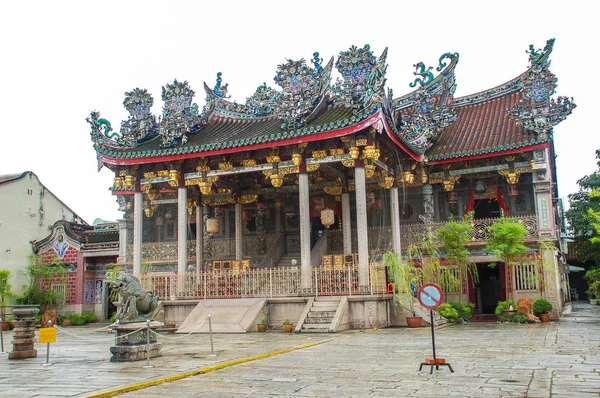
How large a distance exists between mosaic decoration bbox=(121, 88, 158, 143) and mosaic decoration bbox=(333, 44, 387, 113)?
25.2 ft

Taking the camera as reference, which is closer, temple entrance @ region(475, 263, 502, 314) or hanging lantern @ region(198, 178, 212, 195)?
hanging lantern @ region(198, 178, 212, 195)

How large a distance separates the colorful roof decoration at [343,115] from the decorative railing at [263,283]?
413cm

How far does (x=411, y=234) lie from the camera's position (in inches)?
903

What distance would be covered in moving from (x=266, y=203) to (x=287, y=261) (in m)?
2.89

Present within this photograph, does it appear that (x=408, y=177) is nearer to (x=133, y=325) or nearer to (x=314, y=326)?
(x=314, y=326)

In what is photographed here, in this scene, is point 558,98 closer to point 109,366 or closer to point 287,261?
point 287,261

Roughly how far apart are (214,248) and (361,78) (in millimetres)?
11251

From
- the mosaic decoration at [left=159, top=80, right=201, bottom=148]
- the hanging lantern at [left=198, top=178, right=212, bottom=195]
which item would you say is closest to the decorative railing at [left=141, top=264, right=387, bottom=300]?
the hanging lantern at [left=198, top=178, right=212, bottom=195]

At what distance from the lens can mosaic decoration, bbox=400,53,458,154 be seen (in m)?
21.9

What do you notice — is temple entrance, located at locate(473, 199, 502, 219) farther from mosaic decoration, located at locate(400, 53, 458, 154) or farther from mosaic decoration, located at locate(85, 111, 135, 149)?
mosaic decoration, located at locate(85, 111, 135, 149)

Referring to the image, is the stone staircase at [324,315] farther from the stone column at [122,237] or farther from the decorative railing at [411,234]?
the stone column at [122,237]

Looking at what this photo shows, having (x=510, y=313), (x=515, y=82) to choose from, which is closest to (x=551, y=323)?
(x=510, y=313)

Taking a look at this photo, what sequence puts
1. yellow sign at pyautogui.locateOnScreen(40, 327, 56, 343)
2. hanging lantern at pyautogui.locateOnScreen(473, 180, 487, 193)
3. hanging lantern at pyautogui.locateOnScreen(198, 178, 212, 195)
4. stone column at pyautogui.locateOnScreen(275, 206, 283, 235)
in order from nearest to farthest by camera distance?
1. yellow sign at pyautogui.locateOnScreen(40, 327, 56, 343)
2. hanging lantern at pyautogui.locateOnScreen(198, 178, 212, 195)
3. hanging lantern at pyautogui.locateOnScreen(473, 180, 487, 193)
4. stone column at pyautogui.locateOnScreen(275, 206, 283, 235)

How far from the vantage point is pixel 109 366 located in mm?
10633
